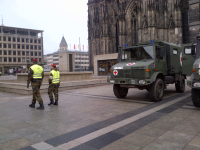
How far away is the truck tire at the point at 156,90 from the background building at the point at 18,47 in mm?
74573

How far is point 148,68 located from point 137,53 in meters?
1.42

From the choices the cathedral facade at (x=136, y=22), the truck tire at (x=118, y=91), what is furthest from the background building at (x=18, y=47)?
the truck tire at (x=118, y=91)

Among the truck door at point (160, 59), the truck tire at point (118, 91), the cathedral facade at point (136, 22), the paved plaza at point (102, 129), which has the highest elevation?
the cathedral facade at point (136, 22)

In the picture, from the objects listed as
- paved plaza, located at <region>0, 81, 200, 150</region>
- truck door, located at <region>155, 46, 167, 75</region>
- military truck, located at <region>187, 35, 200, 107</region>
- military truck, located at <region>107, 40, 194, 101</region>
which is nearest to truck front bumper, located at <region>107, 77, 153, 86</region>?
military truck, located at <region>107, 40, 194, 101</region>

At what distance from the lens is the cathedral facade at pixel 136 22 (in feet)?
95.2

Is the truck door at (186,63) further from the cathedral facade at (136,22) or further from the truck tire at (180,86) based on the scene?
the cathedral facade at (136,22)

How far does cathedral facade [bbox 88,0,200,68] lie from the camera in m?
29.0

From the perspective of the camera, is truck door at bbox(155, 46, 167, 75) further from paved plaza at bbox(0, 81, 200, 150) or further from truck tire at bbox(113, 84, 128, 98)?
paved plaza at bbox(0, 81, 200, 150)

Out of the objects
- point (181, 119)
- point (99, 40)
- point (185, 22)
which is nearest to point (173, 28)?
point (185, 22)

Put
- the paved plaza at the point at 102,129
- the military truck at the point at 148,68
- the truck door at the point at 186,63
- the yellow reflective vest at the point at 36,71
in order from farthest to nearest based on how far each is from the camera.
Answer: the truck door at the point at 186,63 < the military truck at the point at 148,68 < the yellow reflective vest at the point at 36,71 < the paved plaza at the point at 102,129

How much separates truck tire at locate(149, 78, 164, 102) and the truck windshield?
4.23ft

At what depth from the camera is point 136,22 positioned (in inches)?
1371

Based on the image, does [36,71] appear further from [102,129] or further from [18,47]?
[18,47]

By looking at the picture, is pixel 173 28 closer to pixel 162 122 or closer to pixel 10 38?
pixel 162 122
